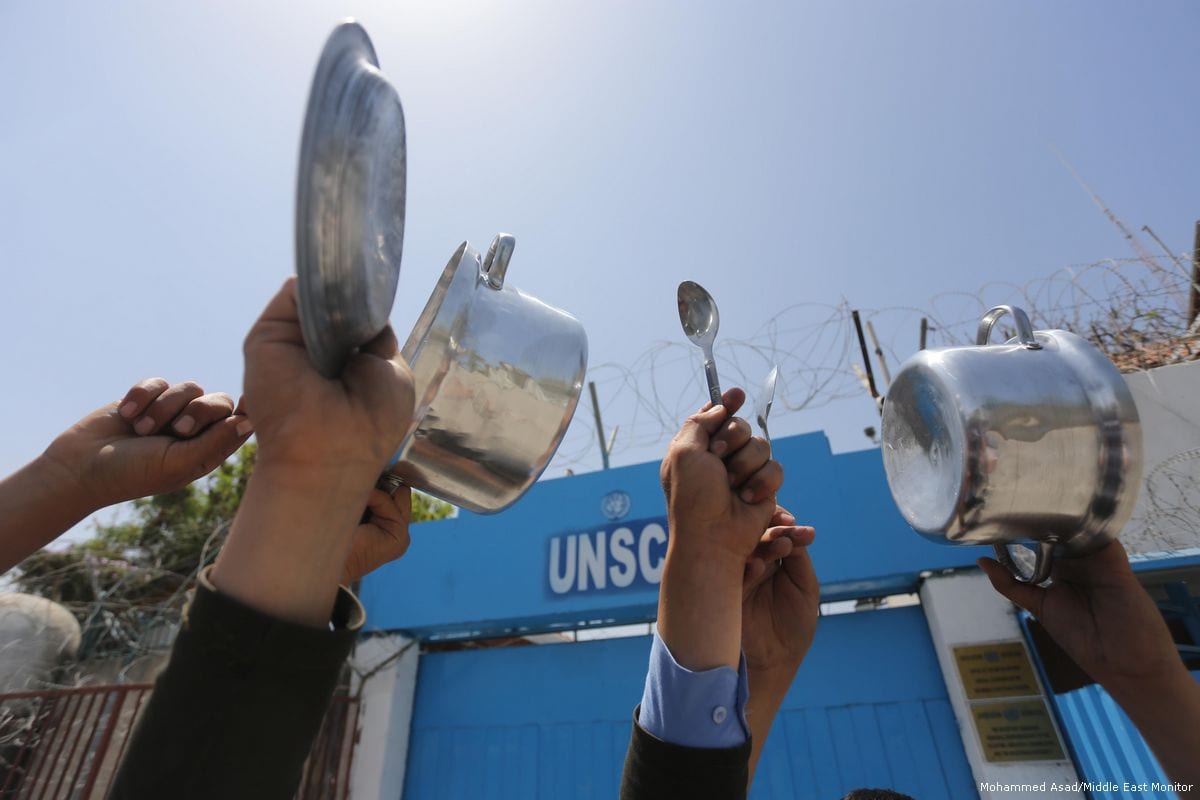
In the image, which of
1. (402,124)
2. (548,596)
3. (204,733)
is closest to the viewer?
(204,733)

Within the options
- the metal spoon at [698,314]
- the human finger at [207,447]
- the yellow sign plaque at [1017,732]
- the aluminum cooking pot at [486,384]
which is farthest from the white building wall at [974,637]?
the human finger at [207,447]

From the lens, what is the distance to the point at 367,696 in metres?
4.21

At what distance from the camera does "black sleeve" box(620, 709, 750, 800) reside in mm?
676

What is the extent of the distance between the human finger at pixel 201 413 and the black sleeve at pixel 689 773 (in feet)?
2.28

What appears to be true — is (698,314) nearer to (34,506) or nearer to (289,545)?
(289,545)

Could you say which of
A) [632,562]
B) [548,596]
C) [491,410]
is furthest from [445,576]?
[491,410]

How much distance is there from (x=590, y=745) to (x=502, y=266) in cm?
358

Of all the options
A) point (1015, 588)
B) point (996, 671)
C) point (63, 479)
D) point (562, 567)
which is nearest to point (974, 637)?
point (996, 671)

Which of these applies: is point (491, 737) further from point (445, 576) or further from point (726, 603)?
point (726, 603)

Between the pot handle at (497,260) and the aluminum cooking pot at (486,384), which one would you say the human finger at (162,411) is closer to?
the aluminum cooking pot at (486,384)

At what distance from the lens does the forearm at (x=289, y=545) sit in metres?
0.44

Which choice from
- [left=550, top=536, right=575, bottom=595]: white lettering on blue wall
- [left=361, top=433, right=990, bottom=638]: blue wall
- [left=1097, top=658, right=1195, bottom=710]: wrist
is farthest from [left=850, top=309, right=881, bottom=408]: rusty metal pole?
[left=1097, top=658, right=1195, bottom=710]: wrist

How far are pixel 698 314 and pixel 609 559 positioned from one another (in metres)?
2.96

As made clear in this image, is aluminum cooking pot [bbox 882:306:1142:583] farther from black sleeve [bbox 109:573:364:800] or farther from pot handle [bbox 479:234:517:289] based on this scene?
black sleeve [bbox 109:573:364:800]
